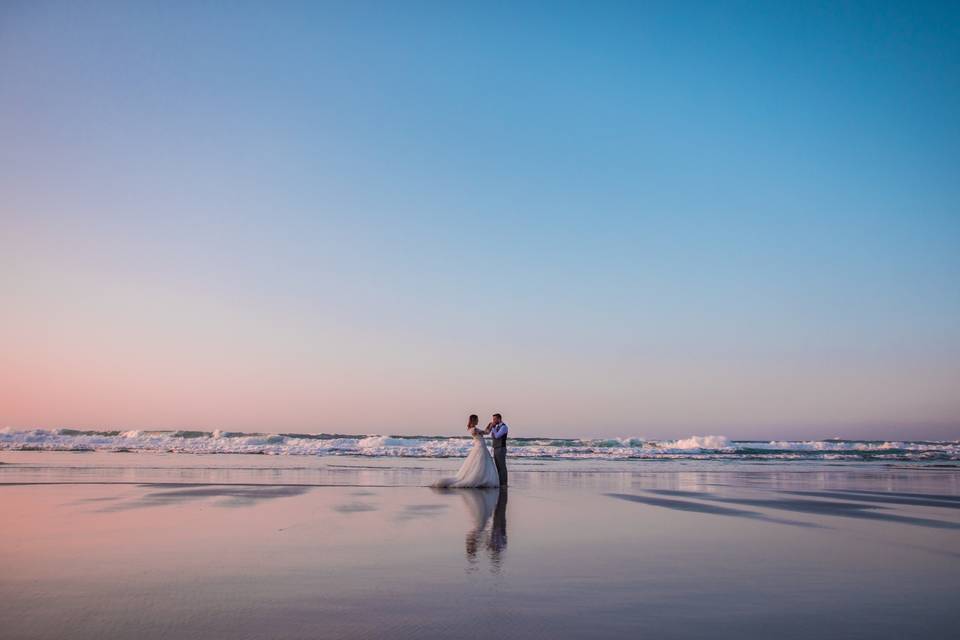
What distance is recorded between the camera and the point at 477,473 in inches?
713

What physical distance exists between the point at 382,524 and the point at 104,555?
13.0ft

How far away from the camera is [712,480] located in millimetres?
23391

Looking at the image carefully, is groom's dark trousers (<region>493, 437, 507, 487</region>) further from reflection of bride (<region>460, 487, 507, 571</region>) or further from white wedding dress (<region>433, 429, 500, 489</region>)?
reflection of bride (<region>460, 487, 507, 571</region>)

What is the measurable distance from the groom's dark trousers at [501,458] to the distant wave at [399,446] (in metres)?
19.6

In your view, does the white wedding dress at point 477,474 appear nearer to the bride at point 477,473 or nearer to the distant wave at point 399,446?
the bride at point 477,473

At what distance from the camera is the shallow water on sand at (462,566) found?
195 inches

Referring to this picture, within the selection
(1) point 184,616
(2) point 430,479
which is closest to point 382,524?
(1) point 184,616

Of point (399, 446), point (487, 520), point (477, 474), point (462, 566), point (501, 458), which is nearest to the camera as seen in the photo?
point (462, 566)

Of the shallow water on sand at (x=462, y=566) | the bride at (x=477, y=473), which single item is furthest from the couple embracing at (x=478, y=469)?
the shallow water on sand at (x=462, y=566)

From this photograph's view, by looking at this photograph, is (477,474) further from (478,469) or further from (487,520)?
(487,520)

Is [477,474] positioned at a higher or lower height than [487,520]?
higher

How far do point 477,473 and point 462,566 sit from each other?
1108 cm

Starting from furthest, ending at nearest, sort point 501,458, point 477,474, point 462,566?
1. point 501,458
2. point 477,474
3. point 462,566

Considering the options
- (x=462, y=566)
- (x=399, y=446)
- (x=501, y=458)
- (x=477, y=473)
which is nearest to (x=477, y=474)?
(x=477, y=473)
